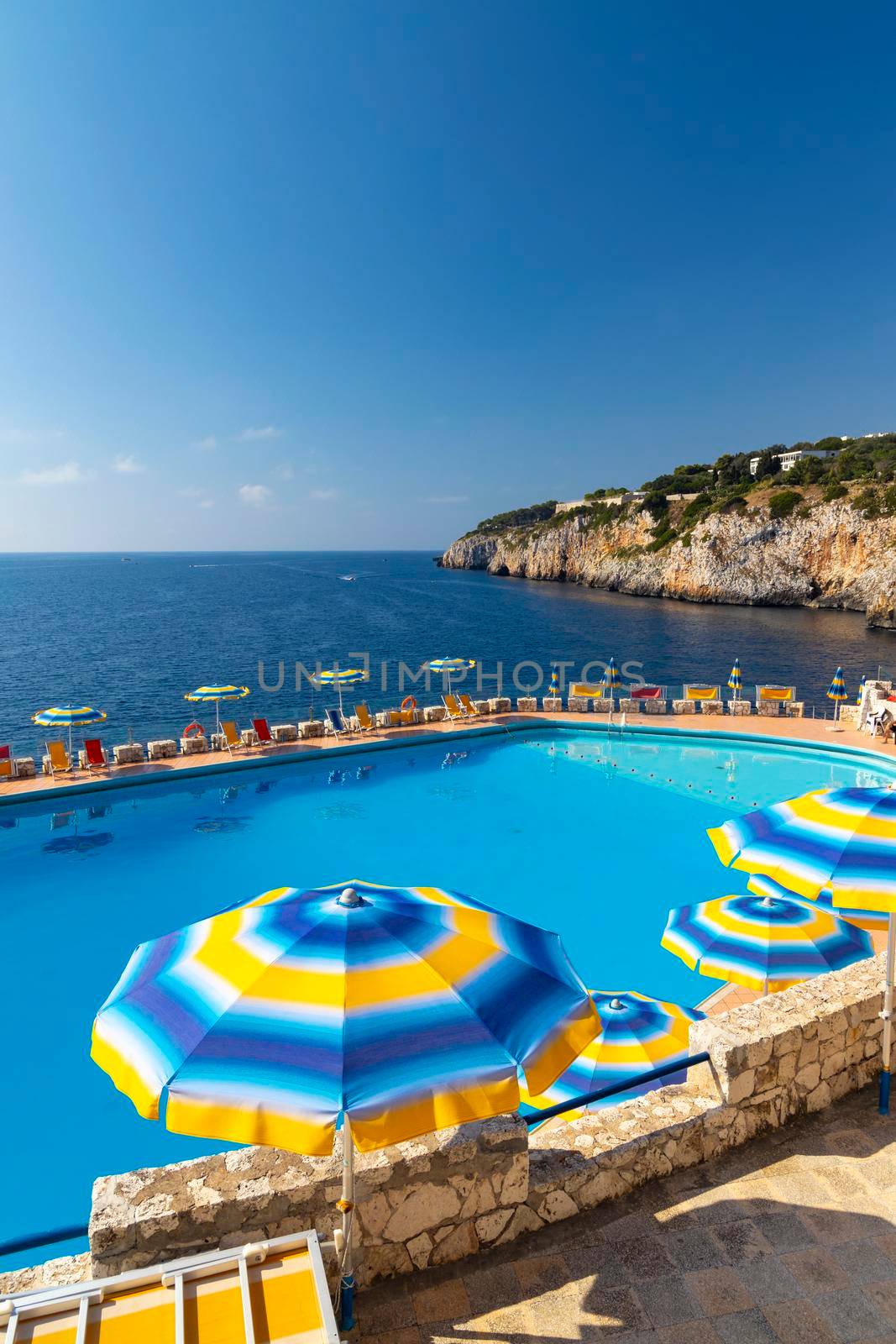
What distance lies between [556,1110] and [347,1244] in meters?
1.24

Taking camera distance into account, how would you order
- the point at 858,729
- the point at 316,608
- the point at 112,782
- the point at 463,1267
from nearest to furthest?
the point at 463,1267
the point at 112,782
the point at 858,729
the point at 316,608

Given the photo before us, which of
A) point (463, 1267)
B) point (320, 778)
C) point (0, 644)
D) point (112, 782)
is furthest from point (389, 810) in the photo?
point (0, 644)

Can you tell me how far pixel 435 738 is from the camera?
21.3 metres

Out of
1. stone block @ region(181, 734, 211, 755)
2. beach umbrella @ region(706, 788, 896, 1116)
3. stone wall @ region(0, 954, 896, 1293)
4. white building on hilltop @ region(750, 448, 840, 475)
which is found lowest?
stone block @ region(181, 734, 211, 755)

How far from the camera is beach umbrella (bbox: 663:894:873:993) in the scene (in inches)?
279

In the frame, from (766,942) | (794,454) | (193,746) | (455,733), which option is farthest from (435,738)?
(794,454)

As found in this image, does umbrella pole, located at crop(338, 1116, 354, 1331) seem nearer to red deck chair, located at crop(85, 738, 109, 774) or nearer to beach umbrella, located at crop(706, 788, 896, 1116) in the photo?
beach umbrella, located at crop(706, 788, 896, 1116)

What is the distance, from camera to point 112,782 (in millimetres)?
17781

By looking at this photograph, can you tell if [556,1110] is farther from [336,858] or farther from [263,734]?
[263,734]

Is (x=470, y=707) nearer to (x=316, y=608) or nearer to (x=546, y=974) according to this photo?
(x=546, y=974)

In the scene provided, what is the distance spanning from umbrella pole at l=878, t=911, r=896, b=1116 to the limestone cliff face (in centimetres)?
6116

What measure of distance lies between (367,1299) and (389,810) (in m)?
13.0

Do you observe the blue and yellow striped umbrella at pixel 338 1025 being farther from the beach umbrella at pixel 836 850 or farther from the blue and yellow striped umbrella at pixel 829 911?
the blue and yellow striped umbrella at pixel 829 911

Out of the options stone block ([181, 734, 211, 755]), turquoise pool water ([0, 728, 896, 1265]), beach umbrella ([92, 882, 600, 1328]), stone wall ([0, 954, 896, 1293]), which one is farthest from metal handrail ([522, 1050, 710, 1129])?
stone block ([181, 734, 211, 755])
